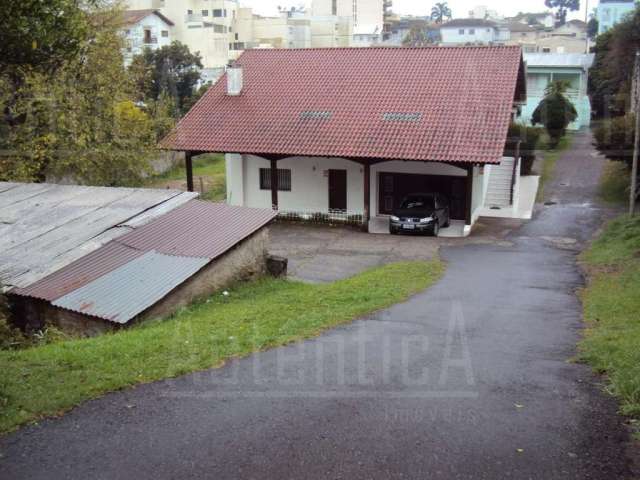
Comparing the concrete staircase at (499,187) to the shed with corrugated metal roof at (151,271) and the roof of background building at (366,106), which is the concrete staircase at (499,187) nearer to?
the roof of background building at (366,106)

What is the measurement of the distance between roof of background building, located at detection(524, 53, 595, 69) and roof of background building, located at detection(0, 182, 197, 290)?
38425 millimetres

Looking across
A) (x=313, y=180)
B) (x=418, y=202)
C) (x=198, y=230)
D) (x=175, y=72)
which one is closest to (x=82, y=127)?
(x=313, y=180)

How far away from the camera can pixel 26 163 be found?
2309 cm

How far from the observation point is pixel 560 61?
50.2 meters

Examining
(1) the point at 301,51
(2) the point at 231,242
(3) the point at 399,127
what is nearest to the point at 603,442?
(2) the point at 231,242

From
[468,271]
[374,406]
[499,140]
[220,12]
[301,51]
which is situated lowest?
[468,271]

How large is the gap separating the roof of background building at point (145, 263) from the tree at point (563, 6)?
141080 millimetres

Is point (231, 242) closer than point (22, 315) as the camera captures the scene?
No

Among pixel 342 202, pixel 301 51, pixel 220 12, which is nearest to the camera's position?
pixel 342 202

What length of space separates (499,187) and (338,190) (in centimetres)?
719

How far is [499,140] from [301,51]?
420 inches

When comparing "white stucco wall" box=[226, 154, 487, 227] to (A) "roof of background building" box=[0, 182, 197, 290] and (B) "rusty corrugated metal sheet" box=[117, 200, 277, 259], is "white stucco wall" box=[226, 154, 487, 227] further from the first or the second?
(A) "roof of background building" box=[0, 182, 197, 290]

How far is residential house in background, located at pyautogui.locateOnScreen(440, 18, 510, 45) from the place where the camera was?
335 ft

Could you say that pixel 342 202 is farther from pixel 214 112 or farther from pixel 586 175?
pixel 586 175
